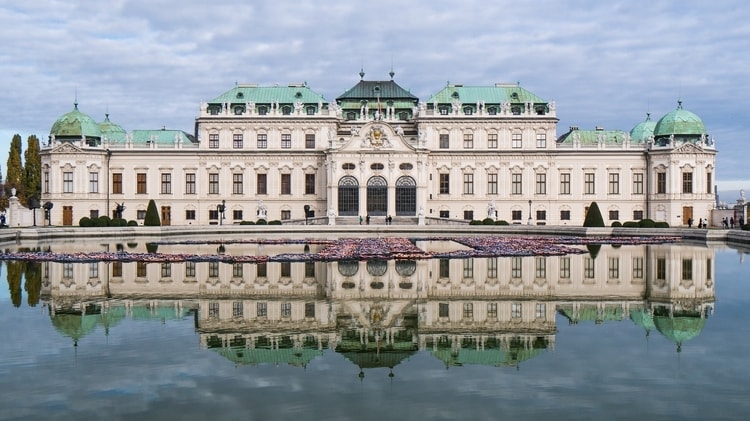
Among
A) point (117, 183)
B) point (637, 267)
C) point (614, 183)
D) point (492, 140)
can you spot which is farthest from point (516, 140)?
point (637, 267)

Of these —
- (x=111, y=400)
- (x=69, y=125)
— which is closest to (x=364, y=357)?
(x=111, y=400)

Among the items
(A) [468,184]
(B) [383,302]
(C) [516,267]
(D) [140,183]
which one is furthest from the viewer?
(D) [140,183]

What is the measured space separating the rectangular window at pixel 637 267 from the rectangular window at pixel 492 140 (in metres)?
44.1

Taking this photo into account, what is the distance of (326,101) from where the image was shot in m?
77.1

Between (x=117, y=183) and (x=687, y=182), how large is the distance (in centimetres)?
5908

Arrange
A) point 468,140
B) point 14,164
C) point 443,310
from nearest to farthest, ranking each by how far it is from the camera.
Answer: point 443,310 < point 468,140 < point 14,164

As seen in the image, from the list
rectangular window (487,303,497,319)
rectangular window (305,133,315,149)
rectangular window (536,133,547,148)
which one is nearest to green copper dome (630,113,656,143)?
rectangular window (536,133,547,148)

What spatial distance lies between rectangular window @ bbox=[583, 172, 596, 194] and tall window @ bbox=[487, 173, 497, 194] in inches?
370

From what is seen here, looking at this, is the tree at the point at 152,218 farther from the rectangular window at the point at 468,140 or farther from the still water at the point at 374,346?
the still water at the point at 374,346

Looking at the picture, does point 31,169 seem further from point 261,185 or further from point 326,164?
point 326,164

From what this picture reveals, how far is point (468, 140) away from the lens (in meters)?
75.6

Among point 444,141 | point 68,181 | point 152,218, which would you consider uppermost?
point 444,141

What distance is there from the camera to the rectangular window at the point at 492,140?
75.4m

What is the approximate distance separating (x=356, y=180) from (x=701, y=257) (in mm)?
43395
